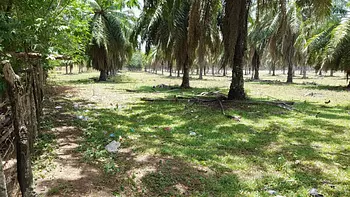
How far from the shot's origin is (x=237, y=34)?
26.7ft

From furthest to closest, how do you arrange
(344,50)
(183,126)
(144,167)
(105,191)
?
(344,50) → (183,126) → (144,167) → (105,191)

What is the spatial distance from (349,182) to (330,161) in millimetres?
779

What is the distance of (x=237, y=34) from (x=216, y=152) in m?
4.77

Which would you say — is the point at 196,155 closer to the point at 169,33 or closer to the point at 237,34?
the point at 237,34

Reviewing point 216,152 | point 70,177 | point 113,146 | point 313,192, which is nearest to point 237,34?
point 216,152

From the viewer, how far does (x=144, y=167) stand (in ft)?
13.0

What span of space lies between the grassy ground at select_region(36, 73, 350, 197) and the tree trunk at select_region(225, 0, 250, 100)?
4.30 ft

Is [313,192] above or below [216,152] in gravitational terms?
below

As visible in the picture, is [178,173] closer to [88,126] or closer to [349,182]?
[349,182]

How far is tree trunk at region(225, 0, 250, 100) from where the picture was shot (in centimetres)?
810

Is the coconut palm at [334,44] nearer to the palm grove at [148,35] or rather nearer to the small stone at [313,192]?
the palm grove at [148,35]

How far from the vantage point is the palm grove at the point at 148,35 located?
4094mm

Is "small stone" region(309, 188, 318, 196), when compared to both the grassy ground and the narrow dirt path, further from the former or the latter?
the narrow dirt path

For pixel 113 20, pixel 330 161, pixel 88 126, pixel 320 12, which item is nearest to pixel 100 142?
pixel 88 126
